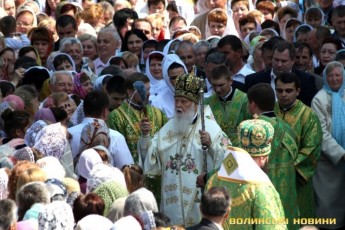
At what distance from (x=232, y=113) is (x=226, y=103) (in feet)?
0.50

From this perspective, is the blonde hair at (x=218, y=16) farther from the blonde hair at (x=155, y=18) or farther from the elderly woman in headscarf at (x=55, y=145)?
the elderly woman in headscarf at (x=55, y=145)

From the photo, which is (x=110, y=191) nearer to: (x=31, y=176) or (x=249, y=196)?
(x=31, y=176)

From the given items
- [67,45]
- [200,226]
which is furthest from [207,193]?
[67,45]

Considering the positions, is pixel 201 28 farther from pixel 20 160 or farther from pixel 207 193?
pixel 207 193

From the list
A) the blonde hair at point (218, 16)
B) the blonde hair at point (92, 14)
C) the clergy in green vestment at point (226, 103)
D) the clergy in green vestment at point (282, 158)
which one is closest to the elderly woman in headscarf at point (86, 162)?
the clergy in green vestment at point (282, 158)

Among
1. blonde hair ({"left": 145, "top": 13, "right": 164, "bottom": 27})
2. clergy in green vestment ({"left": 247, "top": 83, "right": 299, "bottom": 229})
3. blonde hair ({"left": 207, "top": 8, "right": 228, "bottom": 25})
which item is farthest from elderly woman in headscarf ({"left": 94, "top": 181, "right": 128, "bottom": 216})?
blonde hair ({"left": 145, "top": 13, "right": 164, "bottom": 27})

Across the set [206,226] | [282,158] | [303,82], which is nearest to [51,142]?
[282,158]

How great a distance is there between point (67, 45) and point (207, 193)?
766cm

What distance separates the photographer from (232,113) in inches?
586

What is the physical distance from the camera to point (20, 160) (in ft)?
42.9

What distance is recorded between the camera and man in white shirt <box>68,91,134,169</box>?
14.3m

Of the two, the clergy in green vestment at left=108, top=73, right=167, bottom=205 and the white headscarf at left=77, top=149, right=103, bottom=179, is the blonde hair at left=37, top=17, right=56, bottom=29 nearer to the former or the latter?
the clergy in green vestment at left=108, top=73, right=167, bottom=205

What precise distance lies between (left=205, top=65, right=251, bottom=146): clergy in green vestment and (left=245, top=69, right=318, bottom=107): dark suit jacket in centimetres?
95

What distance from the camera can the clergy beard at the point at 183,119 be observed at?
1377 cm
